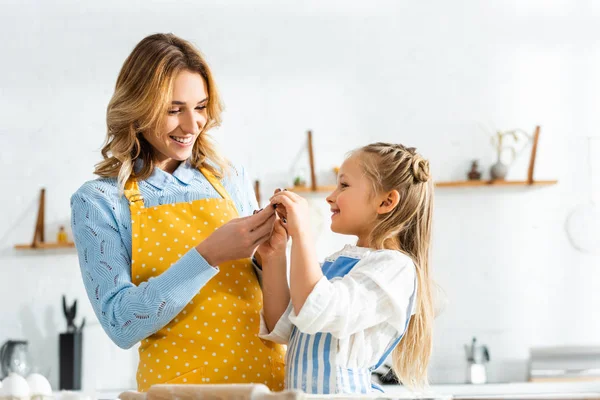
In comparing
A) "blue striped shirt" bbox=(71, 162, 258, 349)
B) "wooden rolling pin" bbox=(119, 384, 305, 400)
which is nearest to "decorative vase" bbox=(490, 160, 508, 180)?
"blue striped shirt" bbox=(71, 162, 258, 349)

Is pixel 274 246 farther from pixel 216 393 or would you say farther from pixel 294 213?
pixel 216 393

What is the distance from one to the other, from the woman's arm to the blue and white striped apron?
217 millimetres

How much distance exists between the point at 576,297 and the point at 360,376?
295cm

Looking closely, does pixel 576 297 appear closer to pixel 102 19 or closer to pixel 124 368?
pixel 124 368

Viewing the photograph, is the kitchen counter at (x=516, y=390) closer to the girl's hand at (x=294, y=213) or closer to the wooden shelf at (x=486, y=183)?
the wooden shelf at (x=486, y=183)

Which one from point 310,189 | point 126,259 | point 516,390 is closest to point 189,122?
point 126,259

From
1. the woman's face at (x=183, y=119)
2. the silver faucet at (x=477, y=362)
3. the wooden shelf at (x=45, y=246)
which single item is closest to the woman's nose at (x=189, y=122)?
the woman's face at (x=183, y=119)

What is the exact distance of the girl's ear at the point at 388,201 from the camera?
5.18 ft

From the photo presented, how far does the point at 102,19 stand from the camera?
409 centimetres

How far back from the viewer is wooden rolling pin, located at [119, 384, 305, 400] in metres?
0.84

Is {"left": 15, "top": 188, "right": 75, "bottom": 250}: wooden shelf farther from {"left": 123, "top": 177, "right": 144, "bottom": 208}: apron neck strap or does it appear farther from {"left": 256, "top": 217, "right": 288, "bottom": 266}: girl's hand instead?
{"left": 256, "top": 217, "right": 288, "bottom": 266}: girl's hand

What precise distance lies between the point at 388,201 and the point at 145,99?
0.52m

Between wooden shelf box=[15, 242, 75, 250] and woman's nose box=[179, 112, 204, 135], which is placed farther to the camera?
wooden shelf box=[15, 242, 75, 250]

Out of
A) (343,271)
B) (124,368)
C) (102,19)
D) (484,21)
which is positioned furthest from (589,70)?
(343,271)
